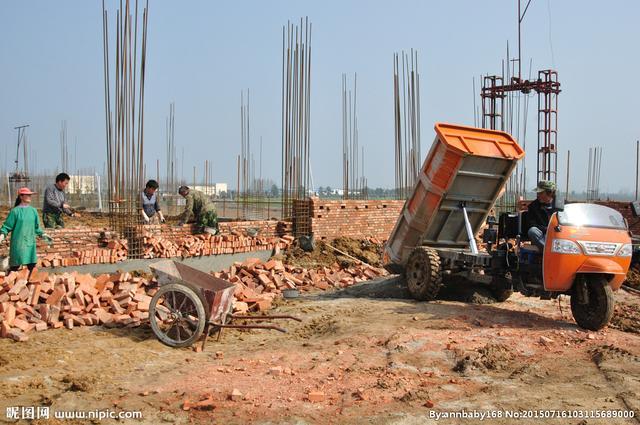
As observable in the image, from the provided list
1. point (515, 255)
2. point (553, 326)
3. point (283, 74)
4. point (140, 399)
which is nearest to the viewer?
point (140, 399)

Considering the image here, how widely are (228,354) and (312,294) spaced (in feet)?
11.9

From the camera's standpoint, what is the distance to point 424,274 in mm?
8477

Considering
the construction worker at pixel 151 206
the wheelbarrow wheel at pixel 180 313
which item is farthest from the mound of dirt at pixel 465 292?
the construction worker at pixel 151 206

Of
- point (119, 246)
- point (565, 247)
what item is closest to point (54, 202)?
point (119, 246)

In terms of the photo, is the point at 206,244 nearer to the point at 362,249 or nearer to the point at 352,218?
the point at 362,249

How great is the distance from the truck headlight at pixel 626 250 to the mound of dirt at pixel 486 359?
179cm

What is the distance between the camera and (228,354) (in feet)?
20.5

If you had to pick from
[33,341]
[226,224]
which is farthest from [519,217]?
[226,224]

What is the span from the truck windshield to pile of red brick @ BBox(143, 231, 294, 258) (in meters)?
6.29

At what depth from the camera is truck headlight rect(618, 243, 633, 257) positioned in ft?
21.9

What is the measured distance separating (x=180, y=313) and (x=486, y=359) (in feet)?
10.1

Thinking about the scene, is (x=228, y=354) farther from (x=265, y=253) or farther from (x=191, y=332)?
(x=265, y=253)

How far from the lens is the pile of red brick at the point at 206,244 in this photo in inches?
408

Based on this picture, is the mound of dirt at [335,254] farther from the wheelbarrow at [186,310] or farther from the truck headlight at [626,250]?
the truck headlight at [626,250]
